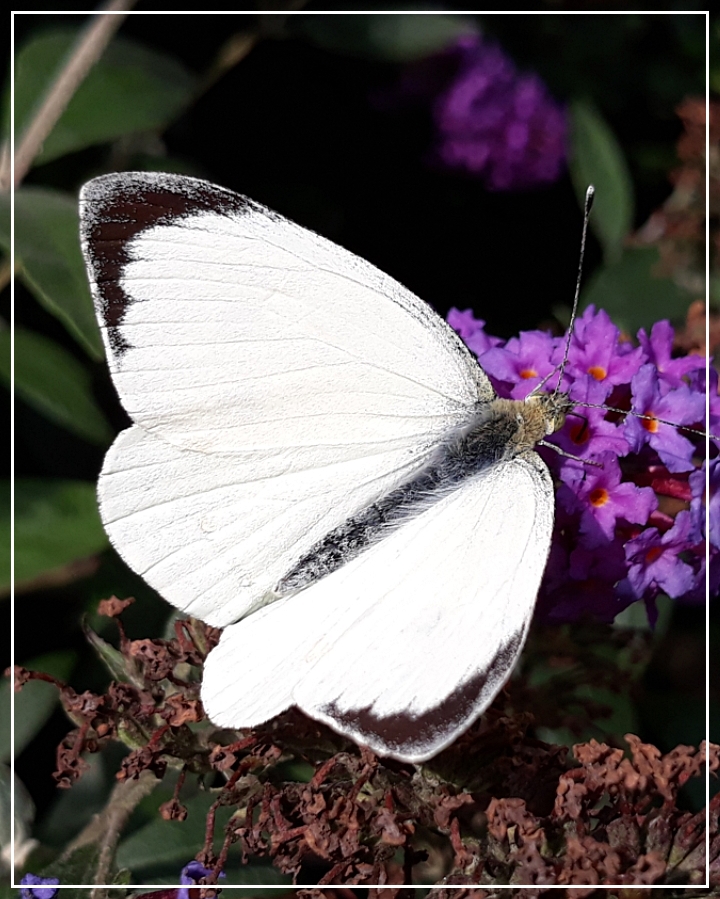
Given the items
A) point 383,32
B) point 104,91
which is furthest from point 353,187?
point 104,91

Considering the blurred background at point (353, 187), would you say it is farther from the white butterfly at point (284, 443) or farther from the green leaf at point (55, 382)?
the white butterfly at point (284, 443)

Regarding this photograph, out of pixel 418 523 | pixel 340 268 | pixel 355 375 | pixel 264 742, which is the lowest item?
pixel 264 742

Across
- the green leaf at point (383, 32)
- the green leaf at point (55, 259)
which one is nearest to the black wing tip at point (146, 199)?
the green leaf at point (55, 259)

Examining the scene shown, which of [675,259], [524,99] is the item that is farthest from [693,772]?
[524,99]

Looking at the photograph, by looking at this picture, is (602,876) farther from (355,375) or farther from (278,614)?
(355,375)

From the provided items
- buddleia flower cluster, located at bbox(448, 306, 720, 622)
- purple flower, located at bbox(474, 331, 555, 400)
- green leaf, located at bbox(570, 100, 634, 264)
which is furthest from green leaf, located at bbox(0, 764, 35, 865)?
green leaf, located at bbox(570, 100, 634, 264)

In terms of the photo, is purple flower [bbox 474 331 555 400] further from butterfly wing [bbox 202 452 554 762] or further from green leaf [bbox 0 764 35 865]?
green leaf [bbox 0 764 35 865]

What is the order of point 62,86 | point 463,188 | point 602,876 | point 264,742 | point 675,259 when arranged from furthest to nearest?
point 463,188, point 675,259, point 62,86, point 264,742, point 602,876
